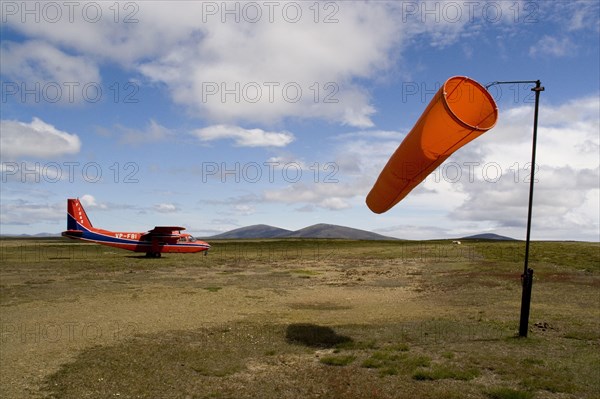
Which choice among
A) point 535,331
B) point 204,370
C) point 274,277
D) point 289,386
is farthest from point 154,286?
point 535,331

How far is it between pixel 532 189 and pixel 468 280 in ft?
58.1

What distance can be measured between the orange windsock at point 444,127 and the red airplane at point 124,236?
49.0m

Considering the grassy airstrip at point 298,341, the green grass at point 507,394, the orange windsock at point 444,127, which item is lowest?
the grassy airstrip at point 298,341

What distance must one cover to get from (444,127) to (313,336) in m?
9.76

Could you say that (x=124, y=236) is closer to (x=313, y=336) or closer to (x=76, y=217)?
(x=76, y=217)

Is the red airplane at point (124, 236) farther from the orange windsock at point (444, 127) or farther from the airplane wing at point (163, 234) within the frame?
the orange windsock at point (444, 127)

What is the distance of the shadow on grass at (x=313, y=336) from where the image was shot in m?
14.6

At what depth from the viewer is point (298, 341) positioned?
1495 cm

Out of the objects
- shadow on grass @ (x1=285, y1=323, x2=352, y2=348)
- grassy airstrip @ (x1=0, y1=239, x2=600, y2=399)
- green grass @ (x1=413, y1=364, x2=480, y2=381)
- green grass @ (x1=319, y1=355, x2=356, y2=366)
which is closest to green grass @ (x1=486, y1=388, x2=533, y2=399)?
grassy airstrip @ (x1=0, y1=239, x2=600, y2=399)

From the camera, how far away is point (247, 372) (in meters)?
11.8

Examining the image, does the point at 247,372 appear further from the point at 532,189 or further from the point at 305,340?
the point at 532,189

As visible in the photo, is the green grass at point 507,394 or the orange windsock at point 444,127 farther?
the green grass at point 507,394

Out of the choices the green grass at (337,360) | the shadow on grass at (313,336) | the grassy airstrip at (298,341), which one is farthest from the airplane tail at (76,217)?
the green grass at (337,360)

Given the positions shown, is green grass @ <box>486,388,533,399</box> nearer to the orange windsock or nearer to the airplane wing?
the orange windsock
